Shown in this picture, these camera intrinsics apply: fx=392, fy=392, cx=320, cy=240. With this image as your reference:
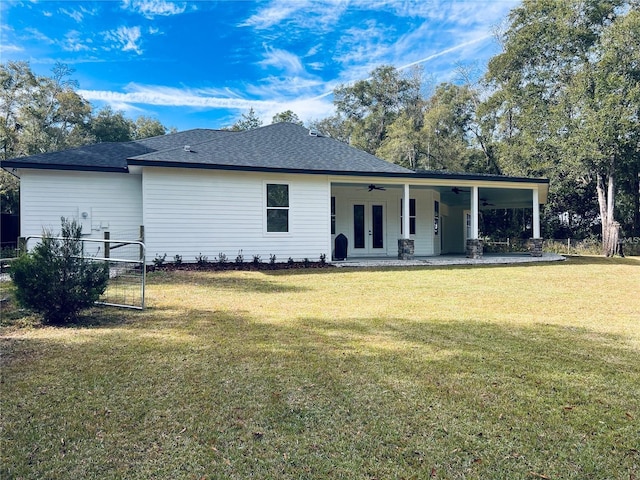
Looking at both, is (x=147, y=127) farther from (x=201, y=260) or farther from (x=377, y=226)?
(x=201, y=260)

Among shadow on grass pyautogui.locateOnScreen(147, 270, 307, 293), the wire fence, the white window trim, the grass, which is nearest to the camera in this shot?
the grass

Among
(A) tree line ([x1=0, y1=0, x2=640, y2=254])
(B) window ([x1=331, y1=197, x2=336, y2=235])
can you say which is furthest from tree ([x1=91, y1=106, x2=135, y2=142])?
(B) window ([x1=331, y1=197, x2=336, y2=235])

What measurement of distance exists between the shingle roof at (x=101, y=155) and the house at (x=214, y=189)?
28mm

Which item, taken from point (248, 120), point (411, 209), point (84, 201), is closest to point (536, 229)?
point (411, 209)

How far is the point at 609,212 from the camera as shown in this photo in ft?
67.1

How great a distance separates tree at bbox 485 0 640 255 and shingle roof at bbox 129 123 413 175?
1370 centimetres

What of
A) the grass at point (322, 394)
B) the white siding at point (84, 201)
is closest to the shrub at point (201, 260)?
the white siding at point (84, 201)

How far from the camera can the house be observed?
11.0 meters

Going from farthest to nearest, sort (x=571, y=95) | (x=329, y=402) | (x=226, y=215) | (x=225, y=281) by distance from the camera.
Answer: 1. (x=571, y=95)
2. (x=226, y=215)
3. (x=225, y=281)
4. (x=329, y=402)

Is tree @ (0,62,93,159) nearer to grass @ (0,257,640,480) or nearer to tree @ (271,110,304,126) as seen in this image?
tree @ (271,110,304,126)

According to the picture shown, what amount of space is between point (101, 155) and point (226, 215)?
4.57 m

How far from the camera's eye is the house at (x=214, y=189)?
11.0m

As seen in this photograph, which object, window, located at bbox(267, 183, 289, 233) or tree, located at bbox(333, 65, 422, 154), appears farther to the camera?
tree, located at bbox(333, 65, 422, 154)

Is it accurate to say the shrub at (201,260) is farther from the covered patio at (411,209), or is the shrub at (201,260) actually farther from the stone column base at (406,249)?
the stone column base at (406,249)
